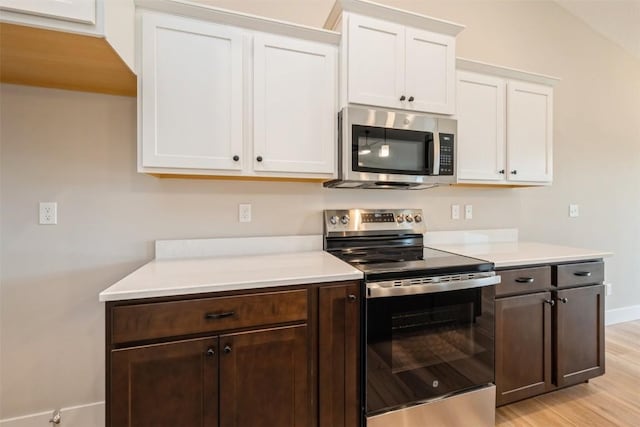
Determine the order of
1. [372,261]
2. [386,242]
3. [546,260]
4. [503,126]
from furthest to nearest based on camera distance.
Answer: [503,126] → [386,242] → [546,260] → [372,261]

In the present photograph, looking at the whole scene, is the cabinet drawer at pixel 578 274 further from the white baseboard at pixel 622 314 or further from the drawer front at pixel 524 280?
the white baseboard at pixel 622 314

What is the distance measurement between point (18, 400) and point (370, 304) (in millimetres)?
1944

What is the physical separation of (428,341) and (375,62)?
1.63m

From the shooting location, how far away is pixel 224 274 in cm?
143

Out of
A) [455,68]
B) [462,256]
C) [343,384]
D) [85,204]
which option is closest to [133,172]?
[85,204]

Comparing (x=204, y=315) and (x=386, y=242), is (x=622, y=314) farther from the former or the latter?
(x=204, y=315)

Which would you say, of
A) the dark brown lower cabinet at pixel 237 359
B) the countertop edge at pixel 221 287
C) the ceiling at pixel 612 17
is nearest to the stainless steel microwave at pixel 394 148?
the countertop edge at pixel 221 287

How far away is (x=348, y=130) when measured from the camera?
5.76 feet

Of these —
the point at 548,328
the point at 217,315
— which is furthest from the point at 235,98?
the point at 548,328

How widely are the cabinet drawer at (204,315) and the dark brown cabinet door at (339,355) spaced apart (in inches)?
5.0

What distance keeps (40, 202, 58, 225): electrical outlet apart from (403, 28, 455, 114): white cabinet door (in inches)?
83.2

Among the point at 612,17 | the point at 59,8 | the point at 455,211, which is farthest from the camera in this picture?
the point at 612,17

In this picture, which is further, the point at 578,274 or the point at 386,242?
the point at 386,242

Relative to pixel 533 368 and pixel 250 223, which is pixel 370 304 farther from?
pixel 533 368
